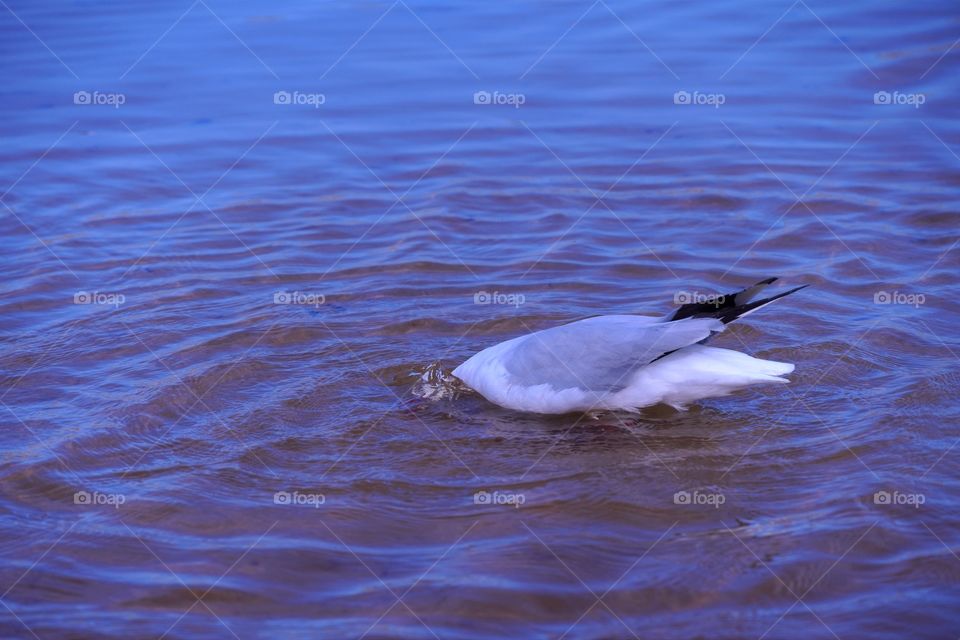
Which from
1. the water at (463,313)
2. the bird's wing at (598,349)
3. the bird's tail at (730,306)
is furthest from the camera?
the bird's wing at (598,349)

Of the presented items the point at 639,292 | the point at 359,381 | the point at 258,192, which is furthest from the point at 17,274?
the point at 639,292

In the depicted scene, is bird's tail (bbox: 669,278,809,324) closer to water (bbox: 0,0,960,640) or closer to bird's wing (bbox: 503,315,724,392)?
bird's wing (bbox: 503,315,724,392)

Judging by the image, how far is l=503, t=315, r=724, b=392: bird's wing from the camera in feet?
17.8

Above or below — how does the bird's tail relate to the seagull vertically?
above

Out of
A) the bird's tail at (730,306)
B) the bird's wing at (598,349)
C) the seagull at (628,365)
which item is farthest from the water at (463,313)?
the bird's tail at (730,306)

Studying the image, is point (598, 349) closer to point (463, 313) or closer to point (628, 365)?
point (628, 365)

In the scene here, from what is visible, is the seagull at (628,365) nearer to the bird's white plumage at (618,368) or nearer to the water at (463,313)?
the bird's white plumage at (618,368)

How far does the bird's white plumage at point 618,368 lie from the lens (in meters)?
5.43

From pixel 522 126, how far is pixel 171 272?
12.8ft

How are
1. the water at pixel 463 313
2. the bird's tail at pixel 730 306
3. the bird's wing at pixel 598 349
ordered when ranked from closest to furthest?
the water at pixel 463 313 < the bird's tail at pixel 730 306 < the bird's wing at pixel 598 349

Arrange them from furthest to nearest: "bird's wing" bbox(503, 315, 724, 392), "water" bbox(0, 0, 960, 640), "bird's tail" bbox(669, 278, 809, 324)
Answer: "bird's wing" bbox(503, 315, 724, 392) < "bird's tail" bbox(669, 278, 809, 324) < "water" bbox(0, 0, 960, 640)

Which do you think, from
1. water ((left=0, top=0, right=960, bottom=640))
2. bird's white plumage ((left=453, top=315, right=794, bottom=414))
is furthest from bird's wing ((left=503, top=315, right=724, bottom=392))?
water ((left=0, top=0, right=960, bottom=640))

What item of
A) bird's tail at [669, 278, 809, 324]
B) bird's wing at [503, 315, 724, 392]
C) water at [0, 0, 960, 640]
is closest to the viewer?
water at [0, 0, 960, 640]

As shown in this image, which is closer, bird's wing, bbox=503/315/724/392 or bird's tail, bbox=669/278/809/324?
bird's tail, bbox=669/278/809/324
